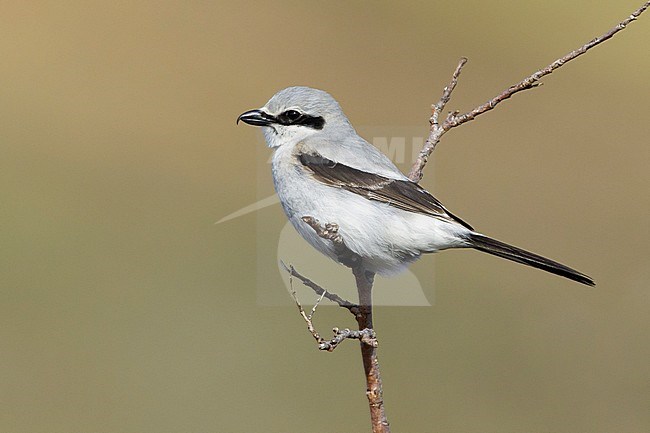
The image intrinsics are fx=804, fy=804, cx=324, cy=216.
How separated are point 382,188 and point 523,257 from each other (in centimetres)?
26

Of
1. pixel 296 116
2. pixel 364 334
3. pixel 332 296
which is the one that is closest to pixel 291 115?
pixel 296 116

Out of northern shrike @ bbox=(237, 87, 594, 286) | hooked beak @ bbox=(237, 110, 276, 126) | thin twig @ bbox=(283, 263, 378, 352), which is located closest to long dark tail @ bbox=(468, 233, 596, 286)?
northern shrike @ bbox=(237, 87, 594, 286)

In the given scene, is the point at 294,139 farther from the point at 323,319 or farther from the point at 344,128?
the point at 323,319

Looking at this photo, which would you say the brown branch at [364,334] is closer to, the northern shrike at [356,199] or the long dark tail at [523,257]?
the northern shrike at [356,199]

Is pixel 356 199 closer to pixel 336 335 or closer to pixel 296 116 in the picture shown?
pixel 296 116

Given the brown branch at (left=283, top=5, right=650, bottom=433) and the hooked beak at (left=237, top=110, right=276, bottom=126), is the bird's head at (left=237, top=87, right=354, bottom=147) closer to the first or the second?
the hooked beak at (left=237, top=110, right=276, bottom=126)

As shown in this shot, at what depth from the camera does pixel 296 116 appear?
4.53 feet

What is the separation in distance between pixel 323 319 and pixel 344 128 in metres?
2.02

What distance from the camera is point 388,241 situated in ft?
4.32

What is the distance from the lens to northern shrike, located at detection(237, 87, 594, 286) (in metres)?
1.30

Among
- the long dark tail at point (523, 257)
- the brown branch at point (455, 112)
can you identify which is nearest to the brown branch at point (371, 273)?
the brown branch at point (455, 112)

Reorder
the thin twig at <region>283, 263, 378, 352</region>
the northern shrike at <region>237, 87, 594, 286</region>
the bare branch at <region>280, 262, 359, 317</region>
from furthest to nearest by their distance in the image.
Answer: the northern shrike at <region>237, 87, 594, 286</region> → the bare branch at <region>280, 262, 359, 317</region> → the thin twig at <region>283, 263, 378, 352</region>

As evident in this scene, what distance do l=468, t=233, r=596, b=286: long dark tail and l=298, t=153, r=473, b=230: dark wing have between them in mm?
38

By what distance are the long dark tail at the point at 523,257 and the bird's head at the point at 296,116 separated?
0.33m
